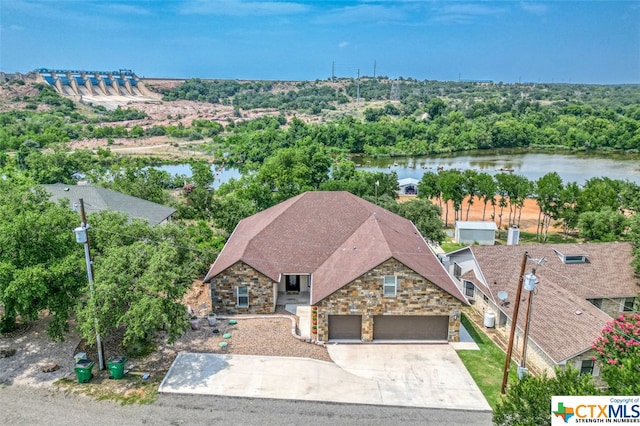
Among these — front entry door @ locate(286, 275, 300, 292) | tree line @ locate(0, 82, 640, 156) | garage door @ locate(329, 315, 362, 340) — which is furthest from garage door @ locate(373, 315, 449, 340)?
tree line @ locate(0, 82, 640, 156)

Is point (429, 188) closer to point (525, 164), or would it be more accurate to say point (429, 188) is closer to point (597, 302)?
point (597, 302)

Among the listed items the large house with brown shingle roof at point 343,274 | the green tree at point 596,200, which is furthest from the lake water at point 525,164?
the large house with brown shingle roof at point 343,274

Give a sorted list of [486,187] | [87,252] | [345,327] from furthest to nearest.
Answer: [486,187], [345,327], [87,252]

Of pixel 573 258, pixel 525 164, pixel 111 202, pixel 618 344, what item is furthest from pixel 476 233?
pixel 525 164

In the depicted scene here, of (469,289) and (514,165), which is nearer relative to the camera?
(469,289)

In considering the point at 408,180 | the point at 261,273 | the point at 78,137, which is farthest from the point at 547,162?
the point at 78,137

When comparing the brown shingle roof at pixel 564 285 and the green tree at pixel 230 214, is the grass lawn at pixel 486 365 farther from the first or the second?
the green tree at pixel 230 214
